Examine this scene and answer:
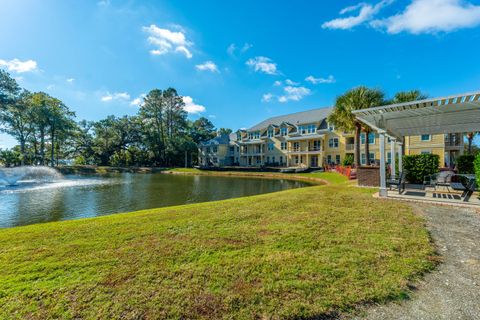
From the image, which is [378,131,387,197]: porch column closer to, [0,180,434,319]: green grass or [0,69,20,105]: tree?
[0,180,434,319]: green grass

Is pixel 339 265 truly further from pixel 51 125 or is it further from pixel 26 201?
A: pixel 51 125

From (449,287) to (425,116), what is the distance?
7.97 m

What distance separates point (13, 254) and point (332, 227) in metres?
6.25

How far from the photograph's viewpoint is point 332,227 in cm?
491

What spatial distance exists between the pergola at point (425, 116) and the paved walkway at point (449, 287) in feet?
14.0

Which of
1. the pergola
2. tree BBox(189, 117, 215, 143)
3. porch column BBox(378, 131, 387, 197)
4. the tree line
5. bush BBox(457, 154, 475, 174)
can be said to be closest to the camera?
the pergola

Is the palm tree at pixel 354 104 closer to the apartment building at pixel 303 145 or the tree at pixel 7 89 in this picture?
the apartment building at pixel 303 145

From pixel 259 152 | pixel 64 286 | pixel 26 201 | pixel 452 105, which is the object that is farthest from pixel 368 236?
pixel 259 152

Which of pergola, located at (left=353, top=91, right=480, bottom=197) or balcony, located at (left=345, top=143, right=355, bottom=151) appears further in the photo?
balcony, located at (left=345, top=143, right=355, bottom=151)

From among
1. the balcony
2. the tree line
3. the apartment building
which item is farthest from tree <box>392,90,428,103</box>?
the tree line

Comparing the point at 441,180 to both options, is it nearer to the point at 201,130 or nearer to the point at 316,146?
the point at 316,146

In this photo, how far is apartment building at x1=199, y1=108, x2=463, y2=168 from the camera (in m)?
24.0

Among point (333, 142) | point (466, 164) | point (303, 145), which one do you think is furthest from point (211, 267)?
point (303, 145)

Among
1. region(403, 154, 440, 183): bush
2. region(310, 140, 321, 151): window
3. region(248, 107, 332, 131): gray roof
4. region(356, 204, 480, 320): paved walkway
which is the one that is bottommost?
region(356, 204, 480, 320): paved walkway
